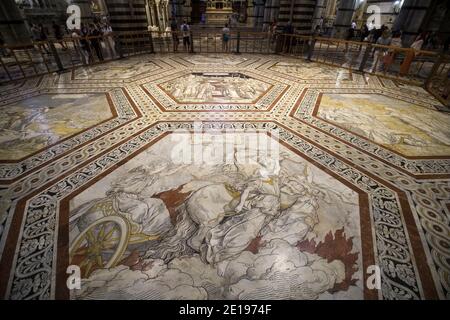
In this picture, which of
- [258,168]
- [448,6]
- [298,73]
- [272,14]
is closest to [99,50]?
[298,73]

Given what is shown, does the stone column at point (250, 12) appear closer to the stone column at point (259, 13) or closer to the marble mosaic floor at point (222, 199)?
the stone column at point (259, 13)

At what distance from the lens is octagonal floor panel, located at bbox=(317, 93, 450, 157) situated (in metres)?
3.27

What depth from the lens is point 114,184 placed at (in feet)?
8.03

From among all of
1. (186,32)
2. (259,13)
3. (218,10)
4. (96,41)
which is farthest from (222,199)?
(218,10)

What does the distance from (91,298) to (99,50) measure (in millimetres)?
8545

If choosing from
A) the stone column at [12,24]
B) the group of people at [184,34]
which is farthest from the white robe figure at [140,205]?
the stone column at [12,24]

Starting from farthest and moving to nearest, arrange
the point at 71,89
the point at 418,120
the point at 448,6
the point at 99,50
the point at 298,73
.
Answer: the point at 448,6
the point at 99,50
the point at 298,73
the point at 71,89
the point at 418,120

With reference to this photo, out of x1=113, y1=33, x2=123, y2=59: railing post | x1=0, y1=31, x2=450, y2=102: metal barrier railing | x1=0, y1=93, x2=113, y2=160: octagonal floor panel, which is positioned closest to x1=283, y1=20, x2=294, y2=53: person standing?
x1=0, y1=31, x2=450, y2=102: metal barrier railing

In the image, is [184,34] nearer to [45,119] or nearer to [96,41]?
[96,41]

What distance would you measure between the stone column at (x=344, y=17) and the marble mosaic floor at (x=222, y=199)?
29.7ft

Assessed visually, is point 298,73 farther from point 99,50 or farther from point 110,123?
point 99,50

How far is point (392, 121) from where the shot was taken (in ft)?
13.0

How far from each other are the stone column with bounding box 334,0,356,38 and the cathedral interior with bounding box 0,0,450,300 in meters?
7.60

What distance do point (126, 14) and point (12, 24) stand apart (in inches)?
173
